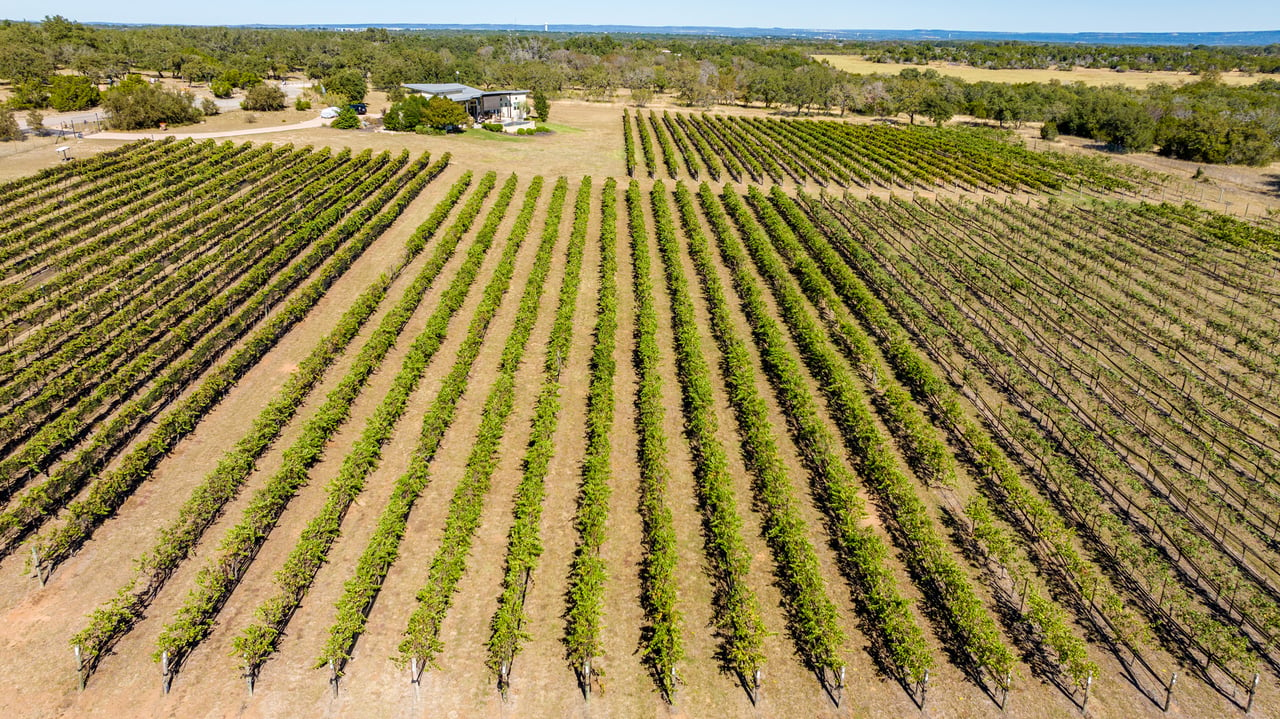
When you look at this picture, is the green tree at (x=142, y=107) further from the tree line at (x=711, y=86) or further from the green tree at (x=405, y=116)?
the green tree at (x=405, y=116)

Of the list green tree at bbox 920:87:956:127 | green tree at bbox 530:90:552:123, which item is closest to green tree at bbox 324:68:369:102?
green tree at bbox 530:90:552:123

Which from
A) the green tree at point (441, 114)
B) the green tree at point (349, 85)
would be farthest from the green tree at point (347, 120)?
the green tree at point (349, 85)

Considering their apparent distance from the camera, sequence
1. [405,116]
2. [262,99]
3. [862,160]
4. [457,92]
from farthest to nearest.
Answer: [262,99] < [457,92] < [405,116] < [862,160]

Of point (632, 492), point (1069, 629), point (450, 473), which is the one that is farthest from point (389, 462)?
point (1069, 629)

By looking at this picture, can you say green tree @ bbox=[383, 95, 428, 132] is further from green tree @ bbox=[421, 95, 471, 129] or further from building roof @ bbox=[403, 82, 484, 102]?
building roof @ bbox=[403, 82, 484, 102]

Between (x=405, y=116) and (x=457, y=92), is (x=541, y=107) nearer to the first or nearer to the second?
(x=457, y=92)

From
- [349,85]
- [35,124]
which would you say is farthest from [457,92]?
[35,124]
